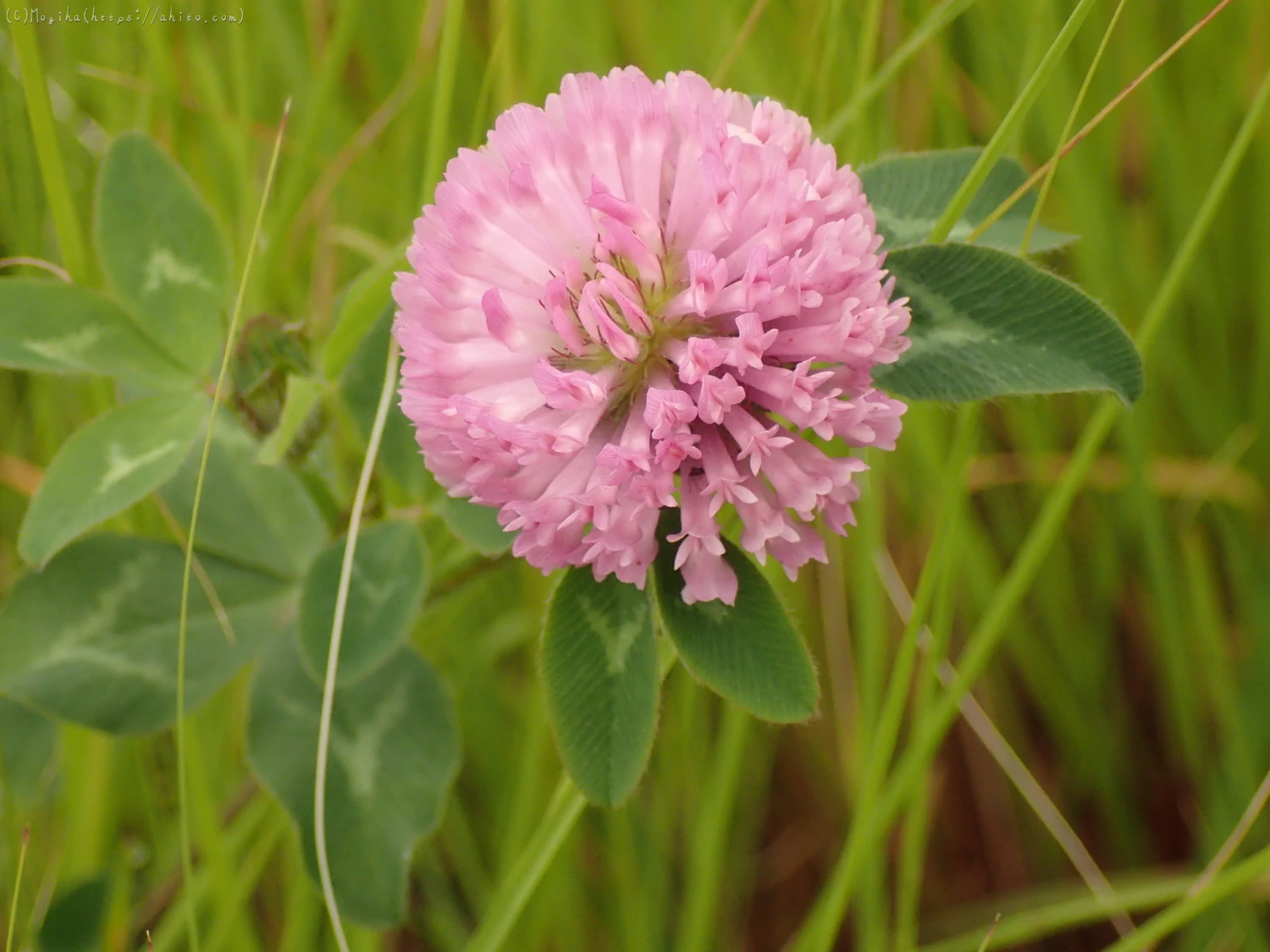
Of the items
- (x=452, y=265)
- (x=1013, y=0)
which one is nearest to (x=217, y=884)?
(x=452, y=265)

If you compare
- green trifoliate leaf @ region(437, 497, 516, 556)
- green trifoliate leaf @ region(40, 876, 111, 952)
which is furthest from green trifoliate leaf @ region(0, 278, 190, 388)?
green trifoliate leaf @ region(40, 876, 111, 952)

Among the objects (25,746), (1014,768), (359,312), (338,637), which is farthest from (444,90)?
(1014,768)

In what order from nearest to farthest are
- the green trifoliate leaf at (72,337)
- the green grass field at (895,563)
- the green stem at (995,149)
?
the green stem at (995,149) < the green trifoliate leaf at (72,337) < the green grass field at (895,563)

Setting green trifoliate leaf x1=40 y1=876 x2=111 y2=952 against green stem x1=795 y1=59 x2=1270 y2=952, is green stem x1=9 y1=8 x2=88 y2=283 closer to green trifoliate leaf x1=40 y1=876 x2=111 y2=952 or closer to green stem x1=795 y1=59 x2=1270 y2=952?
green trifoliate leaf x1=40 y1=876 x2=111 y2=952

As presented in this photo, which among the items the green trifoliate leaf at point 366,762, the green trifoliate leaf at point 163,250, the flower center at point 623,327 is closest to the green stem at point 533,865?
the green trifoliate leaf at point 366,762

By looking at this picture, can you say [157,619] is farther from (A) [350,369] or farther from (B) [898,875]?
(B) [898,875]

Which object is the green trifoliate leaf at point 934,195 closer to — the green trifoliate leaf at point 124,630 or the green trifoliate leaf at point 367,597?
the green trifoliate leaf at point 367,597
